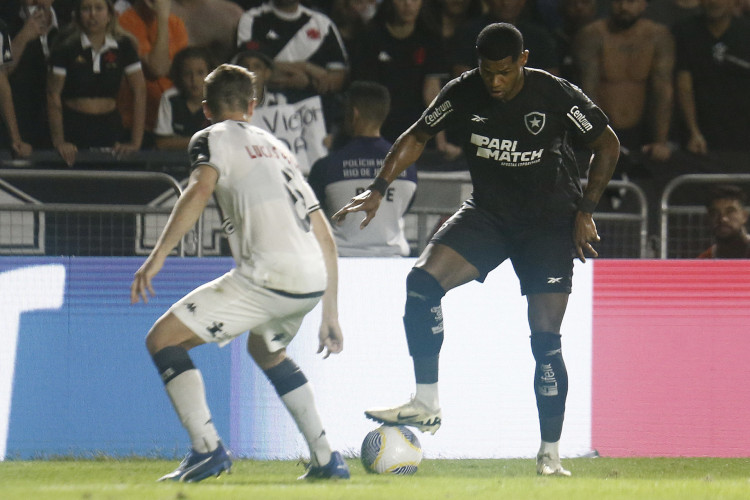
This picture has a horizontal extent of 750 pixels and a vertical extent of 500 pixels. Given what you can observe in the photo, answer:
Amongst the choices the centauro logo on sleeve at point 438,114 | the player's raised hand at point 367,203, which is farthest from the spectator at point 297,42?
the player's raised hand at point 367,203

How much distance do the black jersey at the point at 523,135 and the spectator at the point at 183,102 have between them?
3446mm

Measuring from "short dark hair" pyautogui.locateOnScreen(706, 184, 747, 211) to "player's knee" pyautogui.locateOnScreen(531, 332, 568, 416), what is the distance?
2.76 metres

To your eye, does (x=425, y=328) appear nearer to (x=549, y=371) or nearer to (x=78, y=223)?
(x=549, y=371)

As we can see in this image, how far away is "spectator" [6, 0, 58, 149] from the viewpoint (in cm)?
969

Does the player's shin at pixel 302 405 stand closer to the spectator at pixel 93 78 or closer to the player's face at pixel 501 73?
the player's face at pixel 501 73

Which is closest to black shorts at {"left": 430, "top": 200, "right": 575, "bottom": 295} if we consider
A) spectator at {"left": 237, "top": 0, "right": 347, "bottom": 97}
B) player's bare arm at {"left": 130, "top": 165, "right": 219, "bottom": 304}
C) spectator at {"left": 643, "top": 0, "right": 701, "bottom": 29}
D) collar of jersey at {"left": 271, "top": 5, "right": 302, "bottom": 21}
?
player's bare arm at {"left": 130, "top": 165, "right": 219, "bottom": 304}

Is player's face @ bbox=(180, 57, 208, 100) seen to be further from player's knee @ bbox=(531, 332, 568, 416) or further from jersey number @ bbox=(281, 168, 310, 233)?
player's knee @ bbox=(531, 332, 568, 416)

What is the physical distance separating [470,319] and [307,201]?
2100mm

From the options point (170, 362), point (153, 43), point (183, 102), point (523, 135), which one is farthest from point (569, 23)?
point (170, 362)

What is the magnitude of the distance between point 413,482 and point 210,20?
5.56 m

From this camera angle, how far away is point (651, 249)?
8648mm

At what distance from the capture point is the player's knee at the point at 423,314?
6.31 m

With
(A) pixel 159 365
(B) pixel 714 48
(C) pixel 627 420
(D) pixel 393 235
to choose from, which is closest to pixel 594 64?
(B) pixel 714 48

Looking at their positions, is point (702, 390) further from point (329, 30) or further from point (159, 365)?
point (329, 30)
